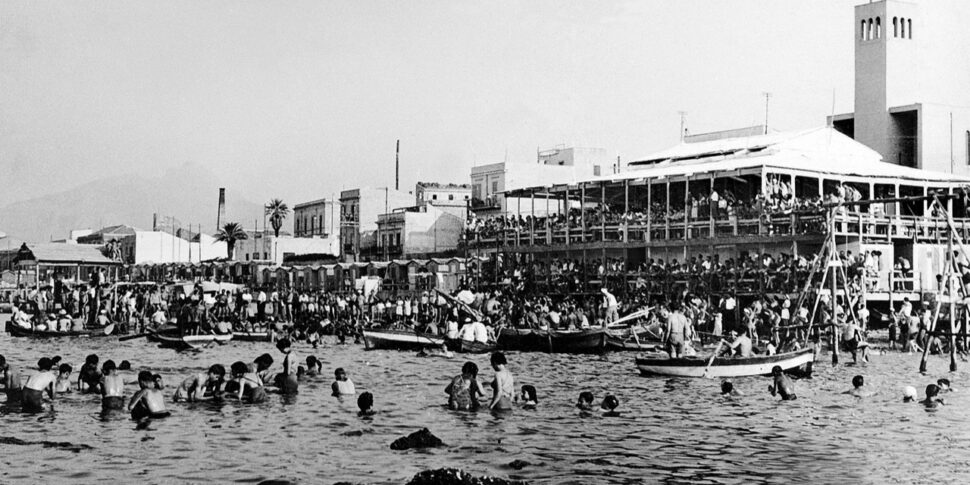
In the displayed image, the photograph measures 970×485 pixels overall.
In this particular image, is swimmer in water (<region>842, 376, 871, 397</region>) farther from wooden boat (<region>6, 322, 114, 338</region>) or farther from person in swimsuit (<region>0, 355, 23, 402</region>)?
wooden boat (<region>6, 322, 114, 338</region>)

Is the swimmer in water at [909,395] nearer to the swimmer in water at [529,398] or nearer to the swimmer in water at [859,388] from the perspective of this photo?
the swimmer in water at [859,388]

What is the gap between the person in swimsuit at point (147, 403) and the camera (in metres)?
22.4

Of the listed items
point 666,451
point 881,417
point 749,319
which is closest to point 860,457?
point 666,451

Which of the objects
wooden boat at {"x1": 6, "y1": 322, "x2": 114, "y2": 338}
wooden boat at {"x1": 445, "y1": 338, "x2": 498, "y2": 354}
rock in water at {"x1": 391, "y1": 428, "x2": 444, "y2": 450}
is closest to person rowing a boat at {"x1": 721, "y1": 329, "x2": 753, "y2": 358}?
wooden boat at {"x1": 445, "y1": 338, "x2": 498, "y2": 354}

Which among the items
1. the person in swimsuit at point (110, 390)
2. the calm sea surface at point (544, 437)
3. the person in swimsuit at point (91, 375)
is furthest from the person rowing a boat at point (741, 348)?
the person in swimsuit at point (91, 375)

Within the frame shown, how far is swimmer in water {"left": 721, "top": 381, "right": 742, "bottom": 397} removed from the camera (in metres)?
26.2

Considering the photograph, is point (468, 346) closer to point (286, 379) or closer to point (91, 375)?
point (286, 379)

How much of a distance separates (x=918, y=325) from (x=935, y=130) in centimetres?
2543

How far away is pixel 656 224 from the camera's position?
47.5 meters

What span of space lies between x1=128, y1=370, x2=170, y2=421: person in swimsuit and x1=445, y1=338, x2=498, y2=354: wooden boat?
16383mm

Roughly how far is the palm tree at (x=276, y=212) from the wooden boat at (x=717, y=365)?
79.4 metres

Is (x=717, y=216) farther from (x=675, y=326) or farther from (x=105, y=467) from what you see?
(x=105, y=467)

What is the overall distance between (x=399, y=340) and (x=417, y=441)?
22.8 metres

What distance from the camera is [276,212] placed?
10712 cm
